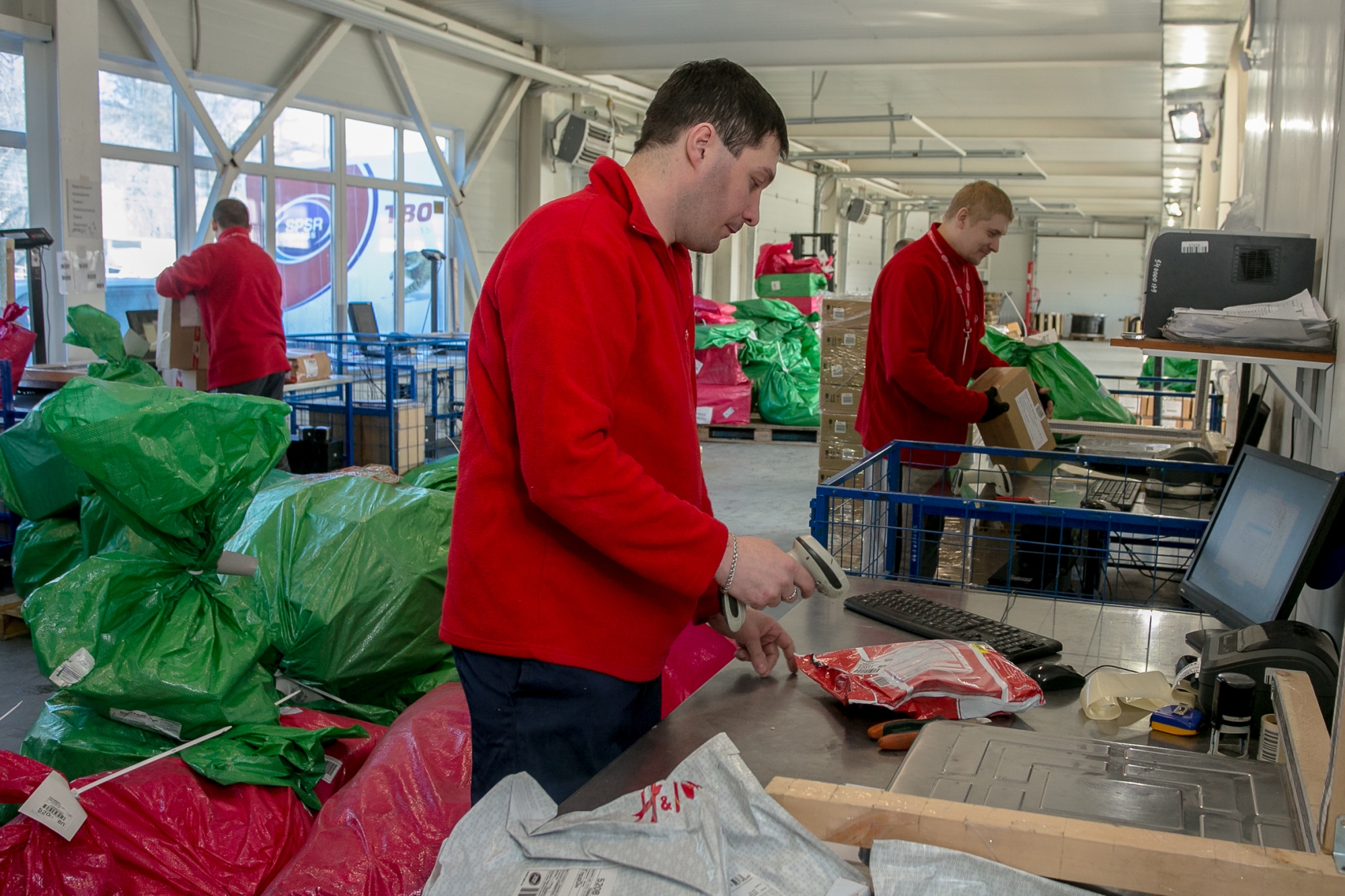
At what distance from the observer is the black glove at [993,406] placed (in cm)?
333

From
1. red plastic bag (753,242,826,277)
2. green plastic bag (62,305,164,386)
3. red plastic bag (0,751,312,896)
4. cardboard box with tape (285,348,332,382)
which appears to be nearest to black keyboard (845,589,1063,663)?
red plastic bag (0,751,312,896)

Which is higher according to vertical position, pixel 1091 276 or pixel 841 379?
pixel 1091 276

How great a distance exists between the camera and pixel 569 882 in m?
0.91

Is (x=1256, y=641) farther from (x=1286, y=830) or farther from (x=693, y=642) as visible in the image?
(x=693, y=642)

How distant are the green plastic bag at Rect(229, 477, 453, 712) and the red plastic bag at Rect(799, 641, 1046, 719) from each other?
129 cm

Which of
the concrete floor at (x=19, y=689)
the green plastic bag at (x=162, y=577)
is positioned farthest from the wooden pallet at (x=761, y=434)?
the green plastic bag at (x=162, y=577)

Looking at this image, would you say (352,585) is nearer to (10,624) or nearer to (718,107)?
(718,107)

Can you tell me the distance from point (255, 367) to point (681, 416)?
4.78 meters

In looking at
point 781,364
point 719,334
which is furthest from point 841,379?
point 781,364

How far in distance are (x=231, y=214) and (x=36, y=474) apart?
2.53 meters

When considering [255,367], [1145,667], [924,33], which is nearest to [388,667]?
[1145,667]

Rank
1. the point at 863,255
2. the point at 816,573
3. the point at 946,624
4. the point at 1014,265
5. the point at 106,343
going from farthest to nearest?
the point at 1014,265
the point at 863,255
the point at 106,343
the point at 946,624
the point at 816,573

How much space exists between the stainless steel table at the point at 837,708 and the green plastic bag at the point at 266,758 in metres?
0.95

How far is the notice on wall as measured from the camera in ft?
20.5
